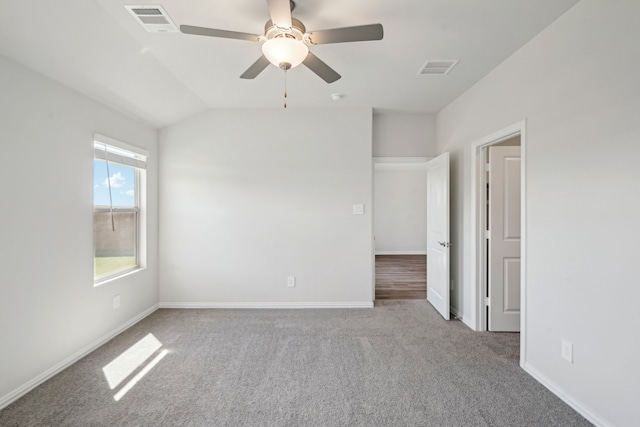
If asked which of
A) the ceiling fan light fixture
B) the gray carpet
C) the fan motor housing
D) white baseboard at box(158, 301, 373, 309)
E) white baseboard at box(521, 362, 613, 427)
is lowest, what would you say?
the gray carpet

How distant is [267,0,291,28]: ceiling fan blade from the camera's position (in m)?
1.48

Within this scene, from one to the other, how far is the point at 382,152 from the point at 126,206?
131 inches

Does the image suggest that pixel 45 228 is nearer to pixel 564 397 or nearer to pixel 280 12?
pixel 280 12

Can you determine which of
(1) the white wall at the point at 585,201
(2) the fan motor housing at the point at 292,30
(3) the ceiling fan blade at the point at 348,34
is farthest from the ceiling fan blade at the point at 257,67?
(1) the white wall at the point at 585,201

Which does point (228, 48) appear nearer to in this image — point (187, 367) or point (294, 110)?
point (294, 110)

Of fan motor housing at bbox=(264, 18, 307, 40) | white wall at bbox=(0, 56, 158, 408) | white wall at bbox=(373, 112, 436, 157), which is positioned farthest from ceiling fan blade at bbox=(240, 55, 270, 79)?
white wall at bbox=(373, 112, 436, 157)

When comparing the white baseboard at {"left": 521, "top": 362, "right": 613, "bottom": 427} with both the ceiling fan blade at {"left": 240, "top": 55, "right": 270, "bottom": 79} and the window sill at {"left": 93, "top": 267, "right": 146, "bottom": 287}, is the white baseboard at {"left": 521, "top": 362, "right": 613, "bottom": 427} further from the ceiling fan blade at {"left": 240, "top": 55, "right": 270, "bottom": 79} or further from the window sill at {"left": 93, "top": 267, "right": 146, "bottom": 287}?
the window sill at {"left": 93, "top": 267, "right": 146, "bottom": 287}

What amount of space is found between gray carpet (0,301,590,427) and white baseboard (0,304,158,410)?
0.05 meters

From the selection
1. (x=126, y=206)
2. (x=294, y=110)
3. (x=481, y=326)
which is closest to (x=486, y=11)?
(x=294, y=110)

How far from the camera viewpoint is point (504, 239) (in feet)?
9.88

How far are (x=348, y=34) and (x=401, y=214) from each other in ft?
22.7

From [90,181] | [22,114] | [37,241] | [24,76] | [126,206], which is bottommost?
[37,241]

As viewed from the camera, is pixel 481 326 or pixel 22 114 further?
pixel 481 326

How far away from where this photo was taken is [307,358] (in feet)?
8.22
